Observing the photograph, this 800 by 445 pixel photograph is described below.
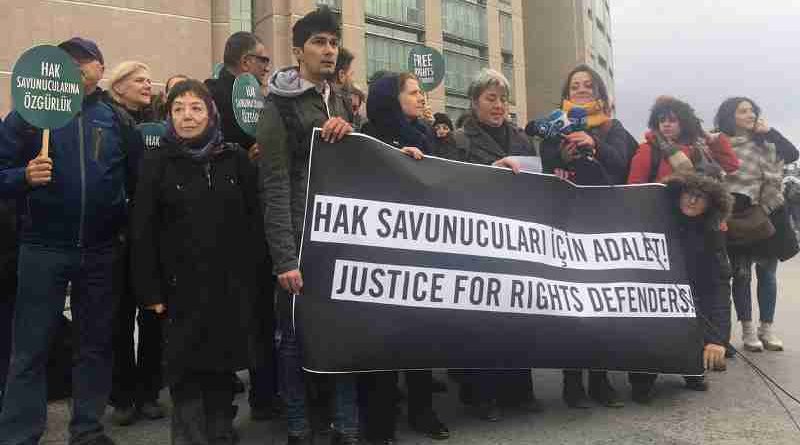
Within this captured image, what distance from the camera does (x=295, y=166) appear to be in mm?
3217

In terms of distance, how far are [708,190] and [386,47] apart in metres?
33.6

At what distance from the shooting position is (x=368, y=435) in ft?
10.9

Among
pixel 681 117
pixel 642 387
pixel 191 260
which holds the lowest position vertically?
pixel 642 387

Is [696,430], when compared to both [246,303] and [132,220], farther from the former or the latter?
[132,220]

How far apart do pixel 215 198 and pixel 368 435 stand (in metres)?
1.40

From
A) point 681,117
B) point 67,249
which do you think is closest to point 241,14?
point 681,117

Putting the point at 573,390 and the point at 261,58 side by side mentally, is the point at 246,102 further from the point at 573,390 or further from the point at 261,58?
the point at 573,390

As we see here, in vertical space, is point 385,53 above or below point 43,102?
above

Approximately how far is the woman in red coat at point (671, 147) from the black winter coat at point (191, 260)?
2800mm

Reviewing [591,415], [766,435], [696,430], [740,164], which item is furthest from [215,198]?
[740,164]

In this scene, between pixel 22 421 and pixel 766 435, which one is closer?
pixel 22 421

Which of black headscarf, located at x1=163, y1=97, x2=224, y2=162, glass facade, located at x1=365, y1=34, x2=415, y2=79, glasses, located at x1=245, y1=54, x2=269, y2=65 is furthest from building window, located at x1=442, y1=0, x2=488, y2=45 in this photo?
black headscarf, located at x1=163, y1=97, x2=224, y2=162

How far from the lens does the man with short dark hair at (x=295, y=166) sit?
3.06 metres

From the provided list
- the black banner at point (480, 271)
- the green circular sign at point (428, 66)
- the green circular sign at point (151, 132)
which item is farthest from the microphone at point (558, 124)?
the green circular sign at point (428, 66)
